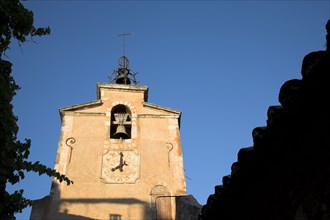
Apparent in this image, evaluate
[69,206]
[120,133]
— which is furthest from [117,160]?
[69,206]

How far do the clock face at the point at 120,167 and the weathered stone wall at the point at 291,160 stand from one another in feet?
19.1

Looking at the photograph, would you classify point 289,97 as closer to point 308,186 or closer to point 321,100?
point 321,100

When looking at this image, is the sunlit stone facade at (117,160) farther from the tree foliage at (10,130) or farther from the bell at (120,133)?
the tree foliage at (10,130)

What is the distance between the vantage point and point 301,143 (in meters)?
3.57

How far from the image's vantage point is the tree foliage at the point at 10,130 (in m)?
3.69

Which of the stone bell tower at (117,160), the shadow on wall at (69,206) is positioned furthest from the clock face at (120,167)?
the shadow on wall at (69,206)

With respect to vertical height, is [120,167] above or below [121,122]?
below

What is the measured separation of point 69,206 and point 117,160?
1700 millimetres

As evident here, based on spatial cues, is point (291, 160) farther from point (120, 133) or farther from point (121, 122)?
point (121, 122)

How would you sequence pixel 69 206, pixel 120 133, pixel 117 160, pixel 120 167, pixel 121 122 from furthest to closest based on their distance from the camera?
pixel 121 122 < pixel 120 133 < pixel 117 160 < pixel 120 167 < pixel 69 206

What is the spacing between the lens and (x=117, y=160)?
34.3 feet

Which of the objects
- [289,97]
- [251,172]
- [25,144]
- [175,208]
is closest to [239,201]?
[251,172]

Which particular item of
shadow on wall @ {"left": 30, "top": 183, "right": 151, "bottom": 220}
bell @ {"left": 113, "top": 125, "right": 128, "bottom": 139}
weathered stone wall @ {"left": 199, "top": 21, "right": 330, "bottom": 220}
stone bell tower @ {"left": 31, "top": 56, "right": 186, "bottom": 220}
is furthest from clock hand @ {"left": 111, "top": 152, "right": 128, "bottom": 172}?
weathered stone wall @ {"left": 199, "top": 21, "right": 330, "bottom": 220}

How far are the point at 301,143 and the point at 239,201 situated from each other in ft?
4.08
